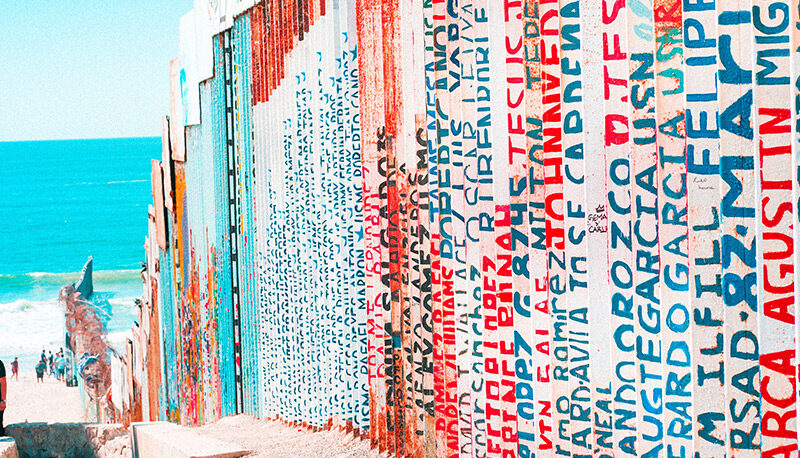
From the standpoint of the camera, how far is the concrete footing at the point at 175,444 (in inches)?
256

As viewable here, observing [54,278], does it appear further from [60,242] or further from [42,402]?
[42,402]

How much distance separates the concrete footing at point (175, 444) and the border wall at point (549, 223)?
3.30 ft

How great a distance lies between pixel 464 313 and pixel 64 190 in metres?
118

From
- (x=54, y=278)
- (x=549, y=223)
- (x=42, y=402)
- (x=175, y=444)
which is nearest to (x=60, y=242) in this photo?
(x=54, y=278)

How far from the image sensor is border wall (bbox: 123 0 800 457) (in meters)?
3.29

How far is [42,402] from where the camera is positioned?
3372 centimetres

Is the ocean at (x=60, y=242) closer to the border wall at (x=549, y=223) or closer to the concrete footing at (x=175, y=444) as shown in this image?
the concrete footing at (x=175, y=444)

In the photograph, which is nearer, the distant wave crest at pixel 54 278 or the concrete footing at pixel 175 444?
the concrete footing at pixel 175 444

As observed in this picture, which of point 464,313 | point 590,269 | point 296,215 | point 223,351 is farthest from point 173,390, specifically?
point 590,269

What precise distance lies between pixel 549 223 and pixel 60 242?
3239 inches

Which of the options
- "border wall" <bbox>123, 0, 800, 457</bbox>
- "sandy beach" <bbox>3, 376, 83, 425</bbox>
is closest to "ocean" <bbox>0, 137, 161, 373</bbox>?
"sandy beach" <bbox>3, 376, 83, 425</bbox>

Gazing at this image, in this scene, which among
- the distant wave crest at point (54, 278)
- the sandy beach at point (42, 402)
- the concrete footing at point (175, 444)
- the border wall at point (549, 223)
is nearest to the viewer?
the border wall at point (549, 223)

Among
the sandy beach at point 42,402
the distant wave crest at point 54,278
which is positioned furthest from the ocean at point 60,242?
the sandy beach at point 42,402

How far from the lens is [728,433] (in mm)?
3389
